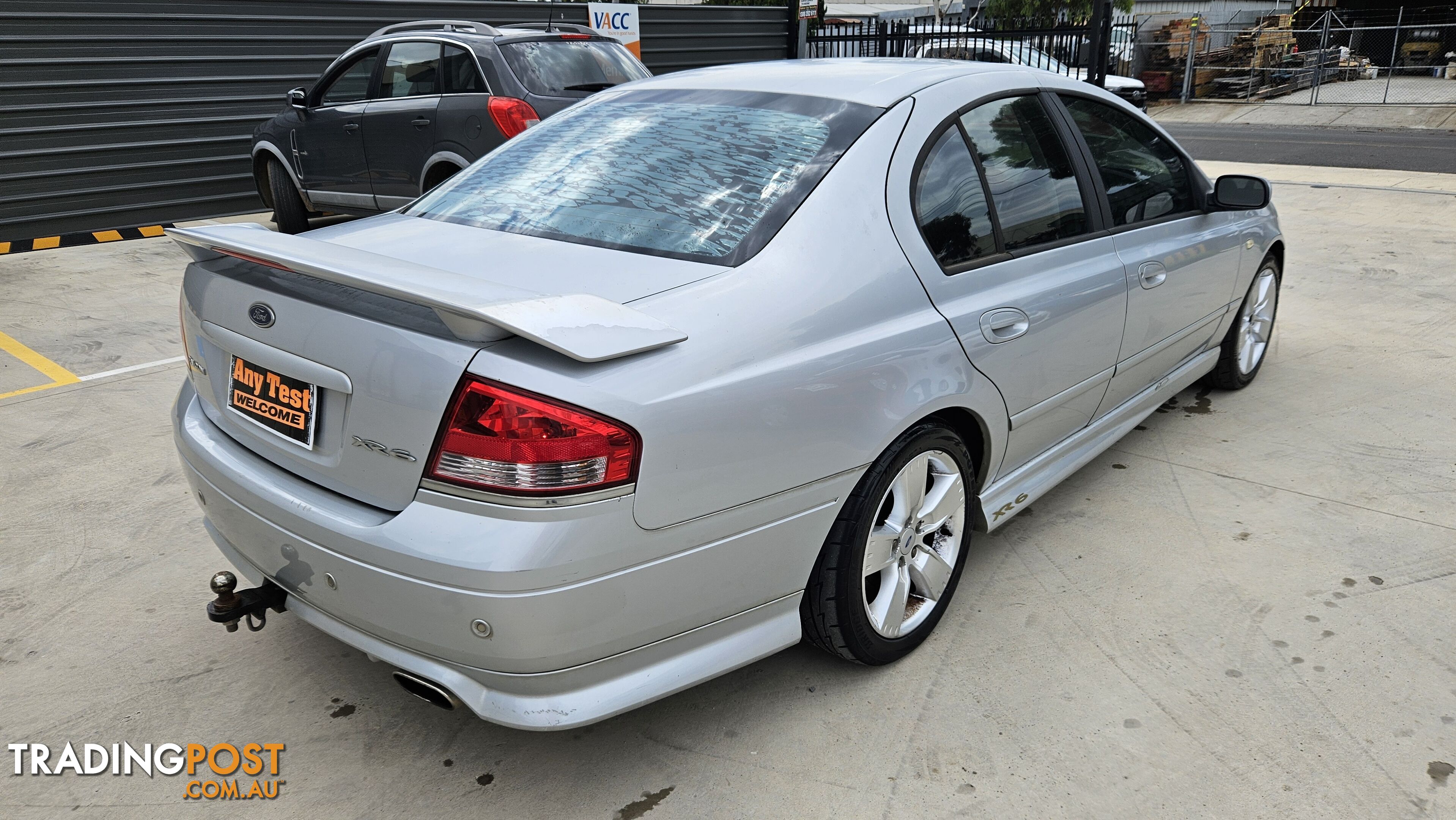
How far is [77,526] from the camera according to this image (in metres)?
3.43

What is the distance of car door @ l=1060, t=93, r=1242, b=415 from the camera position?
335 cm

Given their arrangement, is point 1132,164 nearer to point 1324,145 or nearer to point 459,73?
point 459,73

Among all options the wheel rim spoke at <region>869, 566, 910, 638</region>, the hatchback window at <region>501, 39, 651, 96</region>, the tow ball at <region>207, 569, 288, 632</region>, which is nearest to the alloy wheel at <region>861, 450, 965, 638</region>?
the wheel rim spoke at <region>869, 566, 910, 638</region>

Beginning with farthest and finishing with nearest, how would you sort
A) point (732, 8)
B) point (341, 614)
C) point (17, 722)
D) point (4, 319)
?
point (732, 8), point (4, 319), point (17, 722), point (341, 614)

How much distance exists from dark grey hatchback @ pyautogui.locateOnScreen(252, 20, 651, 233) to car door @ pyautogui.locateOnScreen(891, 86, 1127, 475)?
14.2 feet

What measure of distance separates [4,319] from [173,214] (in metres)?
3.76

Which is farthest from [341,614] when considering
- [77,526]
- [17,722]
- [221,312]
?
[77,526]

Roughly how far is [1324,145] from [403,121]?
14256 millimetres

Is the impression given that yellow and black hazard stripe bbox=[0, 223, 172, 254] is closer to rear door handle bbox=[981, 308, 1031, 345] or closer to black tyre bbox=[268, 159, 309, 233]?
black tyre bbox=[268, 159, 309, 233]

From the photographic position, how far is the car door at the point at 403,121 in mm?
7172

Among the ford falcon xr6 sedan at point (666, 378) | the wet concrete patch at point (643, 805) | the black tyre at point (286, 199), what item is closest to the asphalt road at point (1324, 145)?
the black tyre at point (286, 199)

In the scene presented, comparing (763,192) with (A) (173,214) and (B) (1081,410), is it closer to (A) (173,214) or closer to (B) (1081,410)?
(B) (1081,410)

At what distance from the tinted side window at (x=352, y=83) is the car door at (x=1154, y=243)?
603 centimetres

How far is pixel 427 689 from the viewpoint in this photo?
6.68 feet
